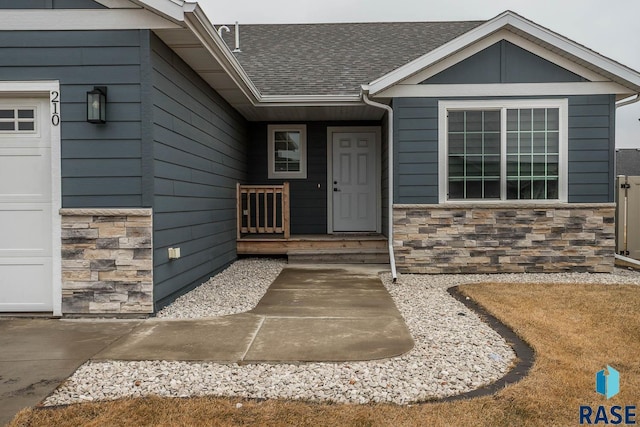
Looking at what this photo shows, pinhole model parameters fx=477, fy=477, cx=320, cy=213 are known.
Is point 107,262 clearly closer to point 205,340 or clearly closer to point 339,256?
point 205,340

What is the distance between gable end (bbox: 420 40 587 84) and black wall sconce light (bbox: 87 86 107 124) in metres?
4.50

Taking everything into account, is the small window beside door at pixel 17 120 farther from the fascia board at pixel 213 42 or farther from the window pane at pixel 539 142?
the window pane at pixel 539 142

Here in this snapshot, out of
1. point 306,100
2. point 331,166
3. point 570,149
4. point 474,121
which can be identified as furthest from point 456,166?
point 331,166

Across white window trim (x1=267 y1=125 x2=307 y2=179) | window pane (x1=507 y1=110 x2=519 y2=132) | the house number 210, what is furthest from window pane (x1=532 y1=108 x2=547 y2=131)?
the house number 210

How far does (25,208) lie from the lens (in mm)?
4398

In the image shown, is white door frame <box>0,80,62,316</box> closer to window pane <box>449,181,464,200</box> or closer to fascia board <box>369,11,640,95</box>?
fascia board <box>369,11,640,95</box>

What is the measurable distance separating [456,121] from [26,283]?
5482mm

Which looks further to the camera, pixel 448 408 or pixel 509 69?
pixel 509 69

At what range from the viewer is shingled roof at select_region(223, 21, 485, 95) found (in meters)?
8.16

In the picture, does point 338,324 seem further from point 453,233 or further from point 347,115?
point 347,115

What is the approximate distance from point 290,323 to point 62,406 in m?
1.97

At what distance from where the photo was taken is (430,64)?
6453 millimetres

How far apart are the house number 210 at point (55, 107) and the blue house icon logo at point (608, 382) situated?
4.57 metres

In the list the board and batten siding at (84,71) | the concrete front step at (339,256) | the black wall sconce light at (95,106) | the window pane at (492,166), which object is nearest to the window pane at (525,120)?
the window pane at (492,166)
